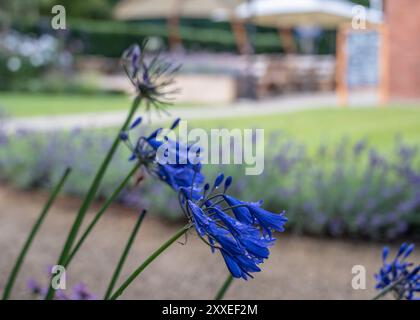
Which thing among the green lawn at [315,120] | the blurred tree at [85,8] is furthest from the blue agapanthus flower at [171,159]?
the blurred tree at [85,8]

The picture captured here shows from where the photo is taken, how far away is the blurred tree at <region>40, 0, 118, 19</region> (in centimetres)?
2466

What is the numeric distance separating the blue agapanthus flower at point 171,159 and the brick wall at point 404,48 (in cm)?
1153

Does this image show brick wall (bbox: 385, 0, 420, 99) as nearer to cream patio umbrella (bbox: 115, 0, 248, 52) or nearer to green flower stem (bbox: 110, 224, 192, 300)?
cream patio umbrella (bbox: 115, 0, 248, 52)

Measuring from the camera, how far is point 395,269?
132cm

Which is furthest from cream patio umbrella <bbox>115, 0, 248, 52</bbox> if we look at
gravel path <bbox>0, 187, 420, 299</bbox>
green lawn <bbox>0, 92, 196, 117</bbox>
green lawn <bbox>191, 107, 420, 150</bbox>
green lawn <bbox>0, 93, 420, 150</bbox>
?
gravel path <bbox>0, 187, 420, 299</bbox>

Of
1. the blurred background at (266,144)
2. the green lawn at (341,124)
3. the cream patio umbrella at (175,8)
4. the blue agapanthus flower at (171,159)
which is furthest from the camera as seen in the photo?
the cream patio umbrella at (175,8)

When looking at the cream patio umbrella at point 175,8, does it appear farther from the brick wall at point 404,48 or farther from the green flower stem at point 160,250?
the green flower stem at point 160,250

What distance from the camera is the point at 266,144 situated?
655cm

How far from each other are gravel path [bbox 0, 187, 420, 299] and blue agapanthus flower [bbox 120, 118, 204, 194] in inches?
80.7

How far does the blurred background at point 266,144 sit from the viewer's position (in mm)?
3777

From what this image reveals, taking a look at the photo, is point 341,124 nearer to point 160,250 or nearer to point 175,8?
point 160,250

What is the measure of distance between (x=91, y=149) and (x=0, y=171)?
40.7 inches
